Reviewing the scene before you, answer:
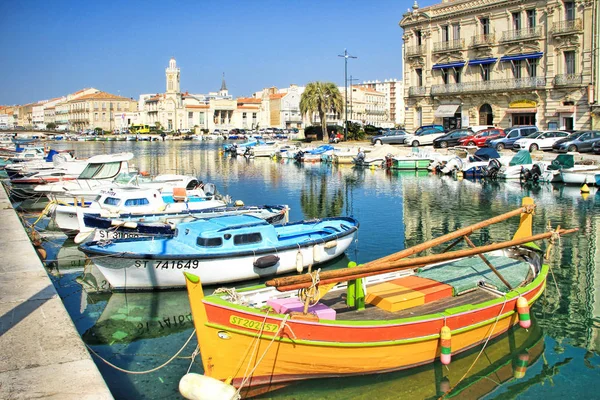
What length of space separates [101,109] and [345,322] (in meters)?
195

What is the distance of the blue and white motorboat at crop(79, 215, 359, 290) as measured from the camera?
53.0ft

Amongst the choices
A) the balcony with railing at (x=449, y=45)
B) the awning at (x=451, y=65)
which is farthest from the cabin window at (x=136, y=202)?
the balcony with railing at (x=449, y=45)

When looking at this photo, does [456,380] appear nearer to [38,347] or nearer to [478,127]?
[38,347]

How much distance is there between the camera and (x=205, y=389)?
9.35 metres

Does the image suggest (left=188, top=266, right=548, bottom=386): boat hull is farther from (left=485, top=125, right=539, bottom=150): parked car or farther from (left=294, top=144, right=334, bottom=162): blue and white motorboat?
(left=294, top=144, right=334, bottom=162): blue and white motorboat

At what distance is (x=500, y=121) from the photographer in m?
57.9

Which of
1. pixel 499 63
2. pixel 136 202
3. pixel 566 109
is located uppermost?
pixel 499 63

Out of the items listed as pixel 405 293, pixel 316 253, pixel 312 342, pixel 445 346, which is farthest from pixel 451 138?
pixel 312 342

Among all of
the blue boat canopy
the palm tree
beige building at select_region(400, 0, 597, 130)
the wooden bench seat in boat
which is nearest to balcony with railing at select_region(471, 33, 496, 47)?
beige building at select_region(400, 0, 597, 130)

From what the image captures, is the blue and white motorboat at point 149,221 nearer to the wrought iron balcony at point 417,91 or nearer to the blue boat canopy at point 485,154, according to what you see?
the blue boat canopy at point 485,154

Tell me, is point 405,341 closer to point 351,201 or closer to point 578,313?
point 578,313

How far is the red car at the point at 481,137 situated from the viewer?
50688mm

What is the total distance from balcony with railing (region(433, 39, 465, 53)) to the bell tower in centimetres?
12192

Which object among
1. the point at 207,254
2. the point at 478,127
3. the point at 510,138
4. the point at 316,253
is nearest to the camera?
the point at 207,254
